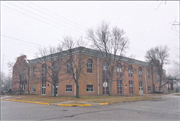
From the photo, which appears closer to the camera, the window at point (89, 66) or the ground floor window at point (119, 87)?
the window at point (89, 66)

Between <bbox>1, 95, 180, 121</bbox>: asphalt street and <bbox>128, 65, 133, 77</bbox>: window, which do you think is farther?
<bbox>128, 65, 133, 77</bbox>: window

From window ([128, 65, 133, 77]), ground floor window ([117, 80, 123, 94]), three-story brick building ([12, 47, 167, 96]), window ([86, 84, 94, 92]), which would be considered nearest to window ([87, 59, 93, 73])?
three-story brick building ([12, 47, 167, 96])

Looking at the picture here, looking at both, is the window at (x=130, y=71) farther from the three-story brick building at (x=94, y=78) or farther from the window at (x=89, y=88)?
the window at (x=89, y=88)

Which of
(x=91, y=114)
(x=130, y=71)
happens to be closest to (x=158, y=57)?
(x=130, y=71)

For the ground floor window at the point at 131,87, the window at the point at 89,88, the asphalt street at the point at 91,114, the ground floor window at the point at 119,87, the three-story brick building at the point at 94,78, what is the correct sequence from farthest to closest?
the ground floor window at the point at 131,87 → the ground floor window at the point at 119,87 → the window at the point at 89,88 → the three-story brick building at the point at 94,78 → the asphalt street at the point at 91,114

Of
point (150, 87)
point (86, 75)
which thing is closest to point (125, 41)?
point (86, 75)

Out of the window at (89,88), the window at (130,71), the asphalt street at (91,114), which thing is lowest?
the asphalt street at (91,114)

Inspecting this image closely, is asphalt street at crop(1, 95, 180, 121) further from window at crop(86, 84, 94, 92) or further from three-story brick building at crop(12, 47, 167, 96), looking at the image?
window at crop(86, 84, 94, 92)

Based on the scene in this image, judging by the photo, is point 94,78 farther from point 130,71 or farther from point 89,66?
point 130,71

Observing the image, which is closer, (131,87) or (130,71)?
(131,87)

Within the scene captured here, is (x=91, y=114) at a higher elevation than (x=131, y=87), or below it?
below

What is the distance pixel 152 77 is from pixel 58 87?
31371 millimetres

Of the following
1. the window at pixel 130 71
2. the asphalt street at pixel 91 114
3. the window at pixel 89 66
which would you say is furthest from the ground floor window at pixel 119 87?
the asphalt street at pixel 91 114

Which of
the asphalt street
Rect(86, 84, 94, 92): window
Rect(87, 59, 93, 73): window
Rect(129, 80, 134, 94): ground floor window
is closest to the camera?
the asphalt street
